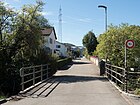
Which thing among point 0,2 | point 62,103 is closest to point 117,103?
point 62,103

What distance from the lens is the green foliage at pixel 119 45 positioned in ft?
73.4

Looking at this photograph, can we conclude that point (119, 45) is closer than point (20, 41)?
Yes

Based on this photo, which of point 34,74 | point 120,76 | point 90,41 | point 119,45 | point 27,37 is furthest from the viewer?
point 90,41

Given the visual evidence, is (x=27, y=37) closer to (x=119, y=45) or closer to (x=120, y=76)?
(x=119, y=45)

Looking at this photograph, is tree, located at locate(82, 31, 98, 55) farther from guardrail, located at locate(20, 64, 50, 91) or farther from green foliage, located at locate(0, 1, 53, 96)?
guardrail, located at locate(20, 64, 50, 91)

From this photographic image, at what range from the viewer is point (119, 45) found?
22891 millimetres

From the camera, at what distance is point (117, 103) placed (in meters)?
10.9

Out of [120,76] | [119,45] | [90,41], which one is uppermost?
[90,41]

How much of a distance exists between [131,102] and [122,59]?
476 inches

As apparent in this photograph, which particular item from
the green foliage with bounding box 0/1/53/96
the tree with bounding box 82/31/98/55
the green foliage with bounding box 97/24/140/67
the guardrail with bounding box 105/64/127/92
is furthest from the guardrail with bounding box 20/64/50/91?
the tree with bounding box 82/31/98/55

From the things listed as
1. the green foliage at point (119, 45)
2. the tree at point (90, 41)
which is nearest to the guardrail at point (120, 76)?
the green foliage at point (119, 45)

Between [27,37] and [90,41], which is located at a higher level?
[90,41]

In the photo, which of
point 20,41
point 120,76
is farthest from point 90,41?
point 120,76

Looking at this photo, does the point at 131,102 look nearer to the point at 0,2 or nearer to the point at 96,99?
the point at 96,99
